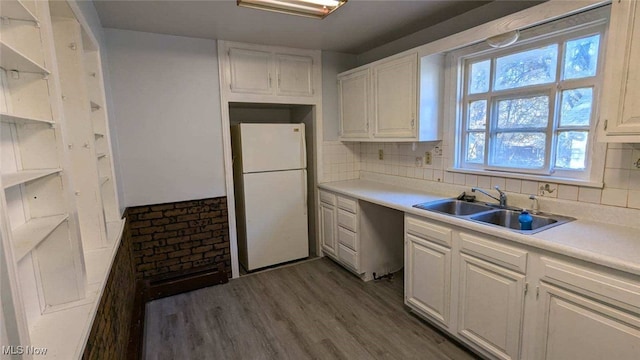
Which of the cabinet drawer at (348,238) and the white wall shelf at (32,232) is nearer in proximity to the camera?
the white wall shelf at (32,232)

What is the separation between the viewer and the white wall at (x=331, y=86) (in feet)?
11.7

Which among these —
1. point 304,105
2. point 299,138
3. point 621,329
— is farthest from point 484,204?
point 304,105

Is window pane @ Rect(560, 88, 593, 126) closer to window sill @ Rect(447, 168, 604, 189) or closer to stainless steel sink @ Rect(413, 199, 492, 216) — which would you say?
window sill @ Rect(447, 168, 604, 189)

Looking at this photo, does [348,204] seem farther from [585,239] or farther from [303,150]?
[585,239]

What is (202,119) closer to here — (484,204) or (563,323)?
(484,204)

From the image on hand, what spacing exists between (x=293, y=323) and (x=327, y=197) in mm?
1392

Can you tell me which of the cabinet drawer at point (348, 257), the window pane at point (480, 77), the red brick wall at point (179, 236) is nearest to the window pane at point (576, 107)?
the window pane at point (480, 77)

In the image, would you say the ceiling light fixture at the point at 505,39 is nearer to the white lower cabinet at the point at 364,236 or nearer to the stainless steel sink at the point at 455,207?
the stainless steel sink at the point at 455,207

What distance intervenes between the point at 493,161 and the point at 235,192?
8.47ft

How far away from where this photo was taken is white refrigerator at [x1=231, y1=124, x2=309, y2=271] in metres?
3.24

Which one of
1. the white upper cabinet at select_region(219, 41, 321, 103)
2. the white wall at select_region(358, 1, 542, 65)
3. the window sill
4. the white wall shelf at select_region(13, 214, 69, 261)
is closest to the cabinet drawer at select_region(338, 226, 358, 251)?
the window sill

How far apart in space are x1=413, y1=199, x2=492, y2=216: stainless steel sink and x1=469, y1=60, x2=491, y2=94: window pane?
3.04 feet

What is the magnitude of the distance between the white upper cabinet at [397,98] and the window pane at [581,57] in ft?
2.92

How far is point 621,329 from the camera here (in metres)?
1.33
